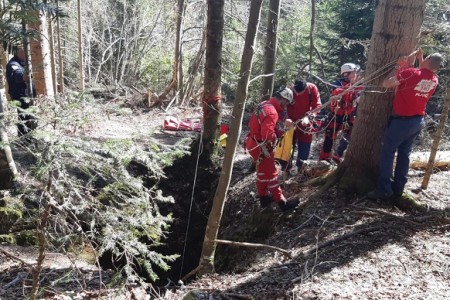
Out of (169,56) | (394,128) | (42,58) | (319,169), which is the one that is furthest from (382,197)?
(169,56)

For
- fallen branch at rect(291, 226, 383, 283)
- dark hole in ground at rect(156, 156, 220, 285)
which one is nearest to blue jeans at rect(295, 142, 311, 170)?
dark hole in ground at rect(156, 156, 220, 285)

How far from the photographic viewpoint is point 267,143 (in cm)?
565

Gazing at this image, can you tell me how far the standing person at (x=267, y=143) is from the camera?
216 inches

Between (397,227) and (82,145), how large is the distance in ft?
12.5

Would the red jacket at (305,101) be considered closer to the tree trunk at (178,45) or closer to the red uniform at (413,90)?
the red uniform at (413,90)

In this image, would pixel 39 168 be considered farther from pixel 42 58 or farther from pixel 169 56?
pixel 169 56

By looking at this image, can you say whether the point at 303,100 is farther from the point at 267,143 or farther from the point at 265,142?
the point at 265,142

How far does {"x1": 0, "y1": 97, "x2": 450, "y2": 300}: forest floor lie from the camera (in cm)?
398

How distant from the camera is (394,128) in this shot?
5.08m

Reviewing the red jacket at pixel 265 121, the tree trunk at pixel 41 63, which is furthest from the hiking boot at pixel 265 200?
the tree trunk at pixel 41 63

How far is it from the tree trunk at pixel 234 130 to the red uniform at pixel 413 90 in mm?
1960

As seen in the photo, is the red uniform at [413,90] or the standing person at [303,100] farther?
the standing person at [303,100]

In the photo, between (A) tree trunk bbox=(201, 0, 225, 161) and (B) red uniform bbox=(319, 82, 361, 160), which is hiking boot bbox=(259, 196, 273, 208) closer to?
(A) tree trunk bbox=(201, 0, 225, 161)

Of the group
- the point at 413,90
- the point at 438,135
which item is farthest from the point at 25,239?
the point at 438,135
